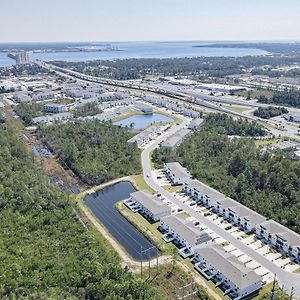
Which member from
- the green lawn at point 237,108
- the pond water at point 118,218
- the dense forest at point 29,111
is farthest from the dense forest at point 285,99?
the pond water at point 118,218

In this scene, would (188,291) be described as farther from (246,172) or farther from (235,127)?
(235,127)

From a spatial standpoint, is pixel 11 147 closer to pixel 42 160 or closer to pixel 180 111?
pixel 42 160

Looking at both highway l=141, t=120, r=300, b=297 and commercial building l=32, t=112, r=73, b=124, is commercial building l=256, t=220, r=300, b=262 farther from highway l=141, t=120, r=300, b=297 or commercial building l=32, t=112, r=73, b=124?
commercial building l=32, t=112, r=73, b=124

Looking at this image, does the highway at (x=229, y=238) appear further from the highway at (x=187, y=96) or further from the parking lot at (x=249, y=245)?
the highway at (x=187, y=96)

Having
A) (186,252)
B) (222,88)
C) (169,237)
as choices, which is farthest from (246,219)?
(222,88)

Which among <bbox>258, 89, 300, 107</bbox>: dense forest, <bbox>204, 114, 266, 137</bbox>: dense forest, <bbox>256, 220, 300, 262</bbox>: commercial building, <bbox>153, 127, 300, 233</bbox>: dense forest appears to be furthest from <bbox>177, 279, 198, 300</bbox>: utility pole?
<bbox>258, 89, 300, 107</bbox>: dense forest

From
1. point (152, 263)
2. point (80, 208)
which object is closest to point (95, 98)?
point (80, 208)
